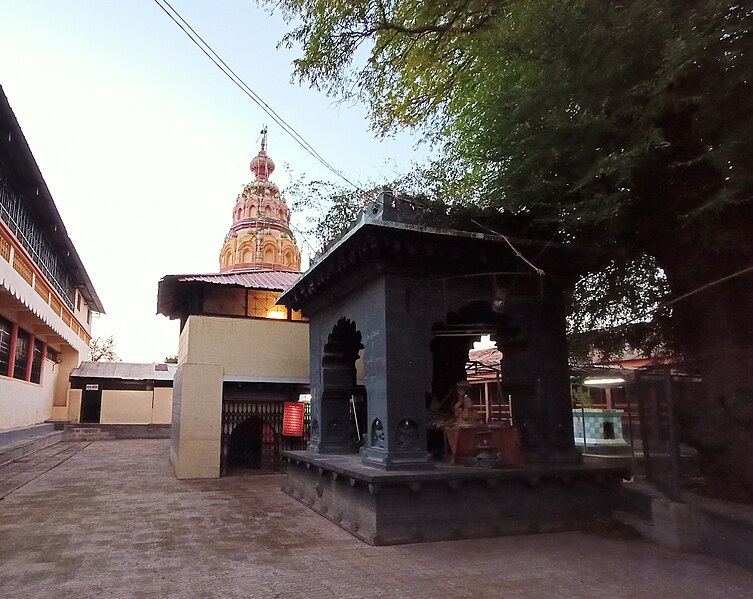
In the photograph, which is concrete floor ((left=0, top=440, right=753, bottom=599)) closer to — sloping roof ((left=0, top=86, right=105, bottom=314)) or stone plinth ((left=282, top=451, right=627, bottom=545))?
stone plinth ((left=282, top=451, right=627, bottom=545))

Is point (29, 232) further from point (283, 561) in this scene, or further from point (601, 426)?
point (601, 426)

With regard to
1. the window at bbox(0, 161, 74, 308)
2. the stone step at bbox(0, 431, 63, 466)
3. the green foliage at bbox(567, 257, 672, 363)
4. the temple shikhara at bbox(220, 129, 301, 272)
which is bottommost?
the stone step at bbox(0, 431, 63, 466)

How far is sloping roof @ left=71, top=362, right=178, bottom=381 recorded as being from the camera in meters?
29.2

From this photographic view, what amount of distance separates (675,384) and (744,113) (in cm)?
355

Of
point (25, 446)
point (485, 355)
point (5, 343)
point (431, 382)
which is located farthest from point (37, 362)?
Result: point (431, 382)

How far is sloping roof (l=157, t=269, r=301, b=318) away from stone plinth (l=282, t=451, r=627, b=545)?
7.08 metres

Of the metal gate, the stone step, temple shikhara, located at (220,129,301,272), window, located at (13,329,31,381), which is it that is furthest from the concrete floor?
temple shikhara, located at (220,129,301,272)

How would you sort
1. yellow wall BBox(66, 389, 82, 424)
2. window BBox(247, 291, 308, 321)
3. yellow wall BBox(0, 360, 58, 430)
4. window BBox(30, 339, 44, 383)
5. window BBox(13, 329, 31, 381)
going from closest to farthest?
window BBox(247, 291, 308, 321), yellow wall BBox(0, 360, 58, 430), window BBox(13, 329, 31, 381), window BBox(30, 339, 44, 383), yellow wall BBox(66, 389, 82, 424)

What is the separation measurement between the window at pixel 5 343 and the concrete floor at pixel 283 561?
27.4ft

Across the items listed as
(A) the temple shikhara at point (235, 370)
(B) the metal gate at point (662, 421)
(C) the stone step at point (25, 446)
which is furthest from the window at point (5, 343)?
(B) the metal gate at point (662, 421)

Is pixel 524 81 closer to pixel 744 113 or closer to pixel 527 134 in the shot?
pixel 527 134

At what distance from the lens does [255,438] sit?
1573cm

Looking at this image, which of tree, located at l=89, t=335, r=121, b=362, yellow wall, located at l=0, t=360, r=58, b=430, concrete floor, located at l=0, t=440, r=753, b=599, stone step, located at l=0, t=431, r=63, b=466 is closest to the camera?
concrete floor, located at l=0, t=440, r=753, b=599


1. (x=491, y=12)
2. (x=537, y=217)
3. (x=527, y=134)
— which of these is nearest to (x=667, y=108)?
(x=527, y=134)
